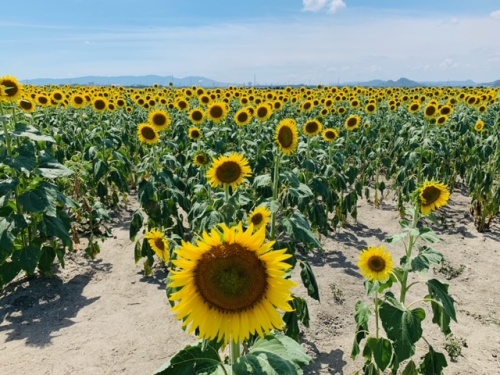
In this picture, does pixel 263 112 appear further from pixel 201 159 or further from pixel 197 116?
pixel 201 159

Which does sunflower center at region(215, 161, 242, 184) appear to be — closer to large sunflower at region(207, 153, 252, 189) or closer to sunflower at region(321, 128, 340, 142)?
large sunflower at region(207, 153, 252, 189)

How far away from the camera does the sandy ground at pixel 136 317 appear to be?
413 cm

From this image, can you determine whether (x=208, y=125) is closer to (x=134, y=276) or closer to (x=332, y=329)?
(x=134, y=276)

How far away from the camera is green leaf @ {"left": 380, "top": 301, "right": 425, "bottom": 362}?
9.57 ft

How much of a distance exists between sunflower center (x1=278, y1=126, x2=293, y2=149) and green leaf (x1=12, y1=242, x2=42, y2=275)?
2993mm

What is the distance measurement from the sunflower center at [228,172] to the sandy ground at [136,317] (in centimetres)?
187

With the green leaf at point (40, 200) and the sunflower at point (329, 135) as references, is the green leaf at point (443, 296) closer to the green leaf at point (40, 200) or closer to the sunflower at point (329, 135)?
the green leaf at point (40, 200)

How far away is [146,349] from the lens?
4324 mm

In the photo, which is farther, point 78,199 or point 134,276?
point 78,199

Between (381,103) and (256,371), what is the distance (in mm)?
17027

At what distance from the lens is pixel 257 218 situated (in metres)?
3.40

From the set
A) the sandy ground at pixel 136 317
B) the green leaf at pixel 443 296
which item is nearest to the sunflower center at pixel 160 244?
the sandy ground at pixel 136 317

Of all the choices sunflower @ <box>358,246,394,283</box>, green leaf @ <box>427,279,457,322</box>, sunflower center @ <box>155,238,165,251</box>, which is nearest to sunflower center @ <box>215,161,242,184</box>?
sunflower center @ <box>155,238,165,251</box>

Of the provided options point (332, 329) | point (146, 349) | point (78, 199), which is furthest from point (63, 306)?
point (332, 329)
